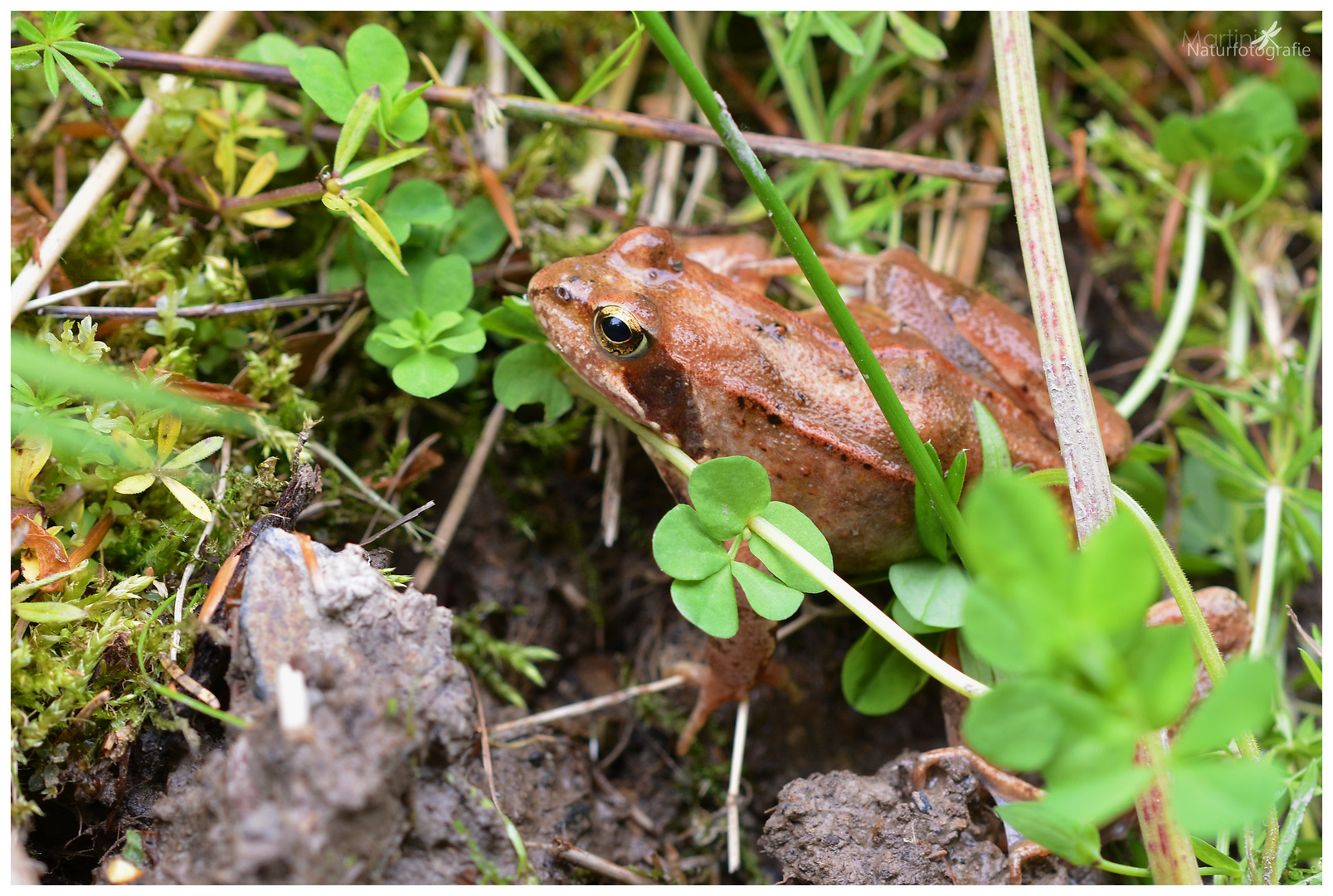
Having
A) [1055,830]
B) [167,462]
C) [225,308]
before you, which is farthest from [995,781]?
[225,308]

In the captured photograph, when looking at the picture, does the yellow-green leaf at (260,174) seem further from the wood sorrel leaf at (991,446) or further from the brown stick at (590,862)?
the wood sorrel leaf at (991,446)

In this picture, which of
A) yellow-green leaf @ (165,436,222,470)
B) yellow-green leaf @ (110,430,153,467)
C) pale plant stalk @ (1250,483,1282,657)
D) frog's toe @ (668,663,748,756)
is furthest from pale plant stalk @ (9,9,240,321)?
pale plant stalk @ (1250,483,1282,657)

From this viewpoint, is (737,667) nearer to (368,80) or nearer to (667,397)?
(667,397)

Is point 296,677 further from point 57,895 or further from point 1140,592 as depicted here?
point 1140,592

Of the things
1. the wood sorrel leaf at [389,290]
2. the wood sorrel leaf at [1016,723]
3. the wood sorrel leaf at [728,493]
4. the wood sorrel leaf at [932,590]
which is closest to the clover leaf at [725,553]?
the wood sorrel leaf at [728,493]

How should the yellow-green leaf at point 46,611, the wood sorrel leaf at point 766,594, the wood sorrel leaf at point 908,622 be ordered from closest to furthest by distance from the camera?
the yellow-green leaf at point 46,611 < the wood sorrel leaf at point 766,594 < the wood sorrel leaf at point 908,622

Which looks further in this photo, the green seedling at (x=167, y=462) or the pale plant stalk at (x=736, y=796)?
the pale plant stalk at (x=736, y=796)

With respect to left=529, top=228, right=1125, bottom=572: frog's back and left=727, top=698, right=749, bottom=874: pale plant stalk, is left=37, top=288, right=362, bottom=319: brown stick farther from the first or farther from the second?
left=727, top=698, right=749, bottom=874: pale plant stalk
